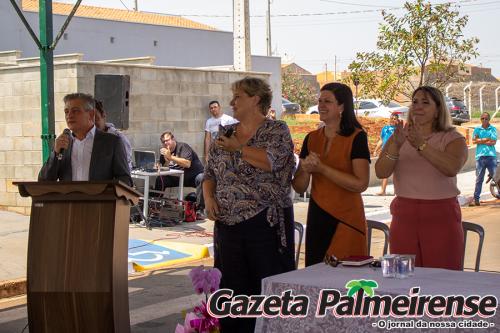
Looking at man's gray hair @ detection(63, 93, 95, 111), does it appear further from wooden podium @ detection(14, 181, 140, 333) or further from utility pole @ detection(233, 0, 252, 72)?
utility pole @ detection(233, 0, 252, 72)

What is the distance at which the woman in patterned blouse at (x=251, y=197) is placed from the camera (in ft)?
19.9

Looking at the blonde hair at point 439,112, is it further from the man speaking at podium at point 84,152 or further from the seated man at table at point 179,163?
the seated man at table at point 179,163

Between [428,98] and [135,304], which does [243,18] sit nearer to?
[135,304]

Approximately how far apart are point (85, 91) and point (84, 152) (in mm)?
8786

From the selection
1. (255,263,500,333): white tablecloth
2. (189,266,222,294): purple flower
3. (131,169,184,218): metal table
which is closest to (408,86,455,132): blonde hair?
(255,263,500,333): white tablecloth

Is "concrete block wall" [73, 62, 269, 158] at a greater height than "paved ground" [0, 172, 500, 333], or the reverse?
"concrete block wall" [73, 62, 269, 158]

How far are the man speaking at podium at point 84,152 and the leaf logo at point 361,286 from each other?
9.62 ft

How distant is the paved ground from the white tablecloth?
334 cm

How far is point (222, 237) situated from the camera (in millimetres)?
6180

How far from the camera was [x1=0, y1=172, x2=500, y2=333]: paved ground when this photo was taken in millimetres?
8688

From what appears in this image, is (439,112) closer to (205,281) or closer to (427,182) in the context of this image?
(427,182)

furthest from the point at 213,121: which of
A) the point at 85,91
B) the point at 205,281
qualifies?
the point at 205,281

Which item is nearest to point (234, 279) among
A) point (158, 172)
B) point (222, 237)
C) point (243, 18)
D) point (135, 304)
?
point (222, 237)

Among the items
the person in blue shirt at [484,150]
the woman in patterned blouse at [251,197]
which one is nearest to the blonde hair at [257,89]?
the woman in patterned blouse at [251,197]
